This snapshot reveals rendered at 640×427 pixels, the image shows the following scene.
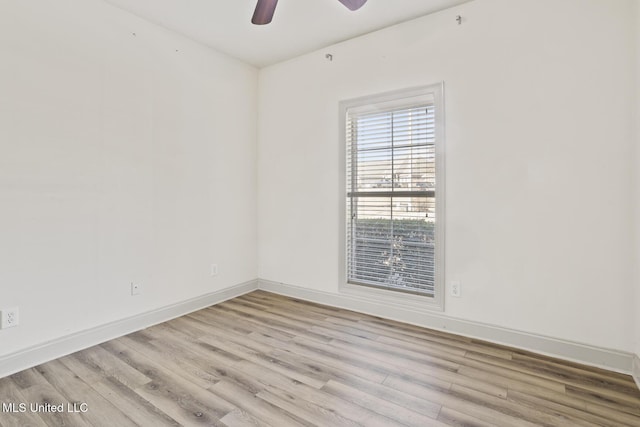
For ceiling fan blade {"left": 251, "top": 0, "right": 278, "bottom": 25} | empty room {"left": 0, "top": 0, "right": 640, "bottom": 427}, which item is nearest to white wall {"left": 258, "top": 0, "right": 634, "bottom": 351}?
empty room {"left": 0, "top": 0, "right": 640, "bottom": 427}

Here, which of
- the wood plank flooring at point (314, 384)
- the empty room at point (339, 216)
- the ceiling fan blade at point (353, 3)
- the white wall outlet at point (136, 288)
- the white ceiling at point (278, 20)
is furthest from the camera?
the white wall outlet at point (136, 288)

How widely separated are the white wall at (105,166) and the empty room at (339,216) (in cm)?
2

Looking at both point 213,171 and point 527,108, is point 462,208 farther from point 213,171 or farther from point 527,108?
point 213,171

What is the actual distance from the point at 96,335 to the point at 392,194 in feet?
8.82

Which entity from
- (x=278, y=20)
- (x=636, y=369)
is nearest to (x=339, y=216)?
(x=278, y=20)

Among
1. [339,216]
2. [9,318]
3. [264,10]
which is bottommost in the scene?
[9,318]

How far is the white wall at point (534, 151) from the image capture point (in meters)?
2.16

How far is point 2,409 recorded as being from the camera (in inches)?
69.2

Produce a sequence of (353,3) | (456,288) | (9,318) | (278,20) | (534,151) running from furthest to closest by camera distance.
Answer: (278,20) → (456,288) → (534,151) → (9,318) → (353,3)

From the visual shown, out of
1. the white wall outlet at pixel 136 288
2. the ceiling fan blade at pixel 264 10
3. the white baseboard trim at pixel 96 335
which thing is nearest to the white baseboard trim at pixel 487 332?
the white baseboard trim at pixel 96 335

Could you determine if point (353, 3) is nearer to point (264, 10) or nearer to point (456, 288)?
point (264, 10)

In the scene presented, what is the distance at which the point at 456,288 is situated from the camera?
2727 millimetres

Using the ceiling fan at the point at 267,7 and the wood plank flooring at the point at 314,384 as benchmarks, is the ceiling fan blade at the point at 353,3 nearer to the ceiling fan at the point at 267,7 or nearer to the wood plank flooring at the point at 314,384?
the ceiling fan at the point at 267,7

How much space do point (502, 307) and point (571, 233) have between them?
716 mm
